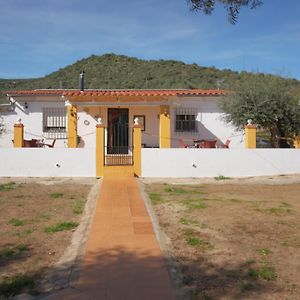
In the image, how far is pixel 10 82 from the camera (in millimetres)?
46406

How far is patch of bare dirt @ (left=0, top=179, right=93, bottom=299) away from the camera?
5.78 m

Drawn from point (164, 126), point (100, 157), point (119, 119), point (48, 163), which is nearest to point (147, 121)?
point (119, 119)

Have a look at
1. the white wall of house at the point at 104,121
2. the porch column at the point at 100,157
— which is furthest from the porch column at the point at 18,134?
the white wall of house at the point at 104,121

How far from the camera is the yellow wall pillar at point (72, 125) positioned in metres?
19.6

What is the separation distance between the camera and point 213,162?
54.0 ft

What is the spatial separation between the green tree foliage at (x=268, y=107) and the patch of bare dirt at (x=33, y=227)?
759cm

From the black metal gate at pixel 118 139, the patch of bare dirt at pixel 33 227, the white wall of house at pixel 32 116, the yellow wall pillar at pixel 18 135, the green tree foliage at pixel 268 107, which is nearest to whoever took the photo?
the patch of bare dirt at pixel 33 227

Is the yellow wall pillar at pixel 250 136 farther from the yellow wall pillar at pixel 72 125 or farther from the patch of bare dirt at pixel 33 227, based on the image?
the yellow wall pillar at pixel 72 125

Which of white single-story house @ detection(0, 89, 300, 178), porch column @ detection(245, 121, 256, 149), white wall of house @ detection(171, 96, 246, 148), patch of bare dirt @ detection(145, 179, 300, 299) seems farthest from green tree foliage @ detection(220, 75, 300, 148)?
patch of bare dirt @ detection(145, 179, 300, 299)

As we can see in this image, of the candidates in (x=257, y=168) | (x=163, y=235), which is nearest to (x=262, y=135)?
(x=257, y=168)

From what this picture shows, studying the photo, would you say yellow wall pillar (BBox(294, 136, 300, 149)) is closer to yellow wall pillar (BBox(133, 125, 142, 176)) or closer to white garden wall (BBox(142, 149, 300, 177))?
white garden wall (BBox(142, 149, 300, 177))

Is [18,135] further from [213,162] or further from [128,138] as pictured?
[213,162]

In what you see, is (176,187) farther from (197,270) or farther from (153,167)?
(197,270)

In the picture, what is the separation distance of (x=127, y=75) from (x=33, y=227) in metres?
43.2
